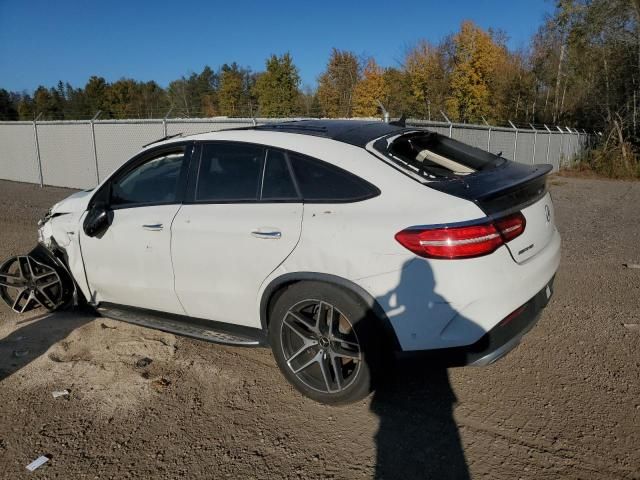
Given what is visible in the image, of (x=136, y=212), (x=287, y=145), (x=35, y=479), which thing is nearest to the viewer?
(x=35, y=479)

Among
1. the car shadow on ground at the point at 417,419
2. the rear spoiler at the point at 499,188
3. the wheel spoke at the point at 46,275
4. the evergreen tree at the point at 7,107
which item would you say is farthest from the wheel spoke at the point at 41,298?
the evergreen tree at the point at 7,107

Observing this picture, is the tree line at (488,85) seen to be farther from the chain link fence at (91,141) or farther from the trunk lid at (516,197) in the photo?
the trunk lid at (516,197)

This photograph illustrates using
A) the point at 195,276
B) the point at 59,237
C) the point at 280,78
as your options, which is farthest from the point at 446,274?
the point at 280,78

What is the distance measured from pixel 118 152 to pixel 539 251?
12.3m

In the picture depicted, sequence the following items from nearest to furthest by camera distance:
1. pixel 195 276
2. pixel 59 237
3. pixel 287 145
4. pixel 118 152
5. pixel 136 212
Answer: pixel 287 145
pixel 195 276
pixel 136 212
pixel 59 237
pixel 118 152

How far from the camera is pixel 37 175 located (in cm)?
1548

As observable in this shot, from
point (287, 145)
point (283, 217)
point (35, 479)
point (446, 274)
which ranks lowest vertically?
point (35, 479)

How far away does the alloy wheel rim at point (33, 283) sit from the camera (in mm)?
4324

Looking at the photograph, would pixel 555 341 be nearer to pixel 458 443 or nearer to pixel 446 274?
pixel 458 443

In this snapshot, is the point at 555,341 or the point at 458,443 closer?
the point at 458,443

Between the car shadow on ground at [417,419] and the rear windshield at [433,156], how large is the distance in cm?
67

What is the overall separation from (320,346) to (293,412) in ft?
1.54

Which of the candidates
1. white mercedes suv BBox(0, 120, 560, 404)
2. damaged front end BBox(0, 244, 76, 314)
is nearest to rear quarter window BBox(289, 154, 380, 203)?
white mercedes suv BBox(0, 120, 560, 404)

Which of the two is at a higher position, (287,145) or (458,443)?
(287,145)
